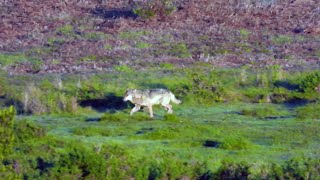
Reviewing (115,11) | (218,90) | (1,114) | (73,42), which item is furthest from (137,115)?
(115,11)

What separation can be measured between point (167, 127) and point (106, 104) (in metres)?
4.20

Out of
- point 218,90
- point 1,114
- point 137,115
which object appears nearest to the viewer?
point 1,114

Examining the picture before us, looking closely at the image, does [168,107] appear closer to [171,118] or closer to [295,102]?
[171,118]

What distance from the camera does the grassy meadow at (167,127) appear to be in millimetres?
13031

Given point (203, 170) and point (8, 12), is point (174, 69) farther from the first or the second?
point (203, 170)

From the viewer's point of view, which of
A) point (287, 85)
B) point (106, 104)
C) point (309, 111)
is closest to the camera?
point (309, 111)

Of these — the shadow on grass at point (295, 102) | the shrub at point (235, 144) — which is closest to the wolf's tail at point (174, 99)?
the shadow on grass at point (295, 102)

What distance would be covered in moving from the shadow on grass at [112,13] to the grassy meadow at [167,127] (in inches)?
306

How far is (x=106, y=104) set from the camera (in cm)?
2298

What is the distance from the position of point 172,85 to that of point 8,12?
13.1 m

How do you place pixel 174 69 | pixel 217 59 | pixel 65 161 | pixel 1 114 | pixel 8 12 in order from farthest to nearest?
pixel 8 12, pixel 217 59, pixel 174 69, pixel 1 114, pixel 65 161

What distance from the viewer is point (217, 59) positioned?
2961cm

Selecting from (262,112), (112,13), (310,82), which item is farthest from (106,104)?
(112,13)

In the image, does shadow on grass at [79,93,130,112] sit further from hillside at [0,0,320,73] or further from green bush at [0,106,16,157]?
green bush at [0,106,16,157]
